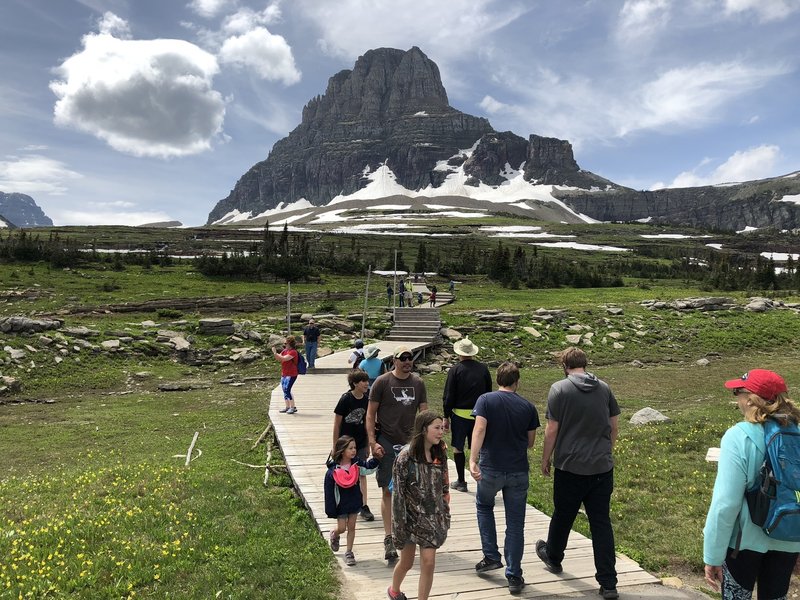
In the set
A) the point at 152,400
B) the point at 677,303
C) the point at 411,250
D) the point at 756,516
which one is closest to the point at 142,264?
the point at 152,400

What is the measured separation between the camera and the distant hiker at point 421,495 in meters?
5.14

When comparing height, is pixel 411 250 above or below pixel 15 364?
above

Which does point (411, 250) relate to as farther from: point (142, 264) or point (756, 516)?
point (756, 516)

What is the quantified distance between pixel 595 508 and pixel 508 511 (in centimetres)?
99

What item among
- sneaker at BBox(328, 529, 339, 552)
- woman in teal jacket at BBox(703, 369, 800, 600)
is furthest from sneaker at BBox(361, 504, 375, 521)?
woman in teal jacket at BBox(703, 369, 800, 600)

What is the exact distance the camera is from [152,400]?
19531 mm

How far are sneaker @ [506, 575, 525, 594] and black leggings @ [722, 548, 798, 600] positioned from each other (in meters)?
2.34

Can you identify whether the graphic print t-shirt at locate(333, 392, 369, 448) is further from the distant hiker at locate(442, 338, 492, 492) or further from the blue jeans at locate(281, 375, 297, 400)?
the blue jeans at locate(281, 375, 297, 400)

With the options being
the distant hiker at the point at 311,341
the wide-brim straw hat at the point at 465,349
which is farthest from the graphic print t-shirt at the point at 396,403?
the distant hiker at the point at 311,341

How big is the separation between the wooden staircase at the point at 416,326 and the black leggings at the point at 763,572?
81.9ft

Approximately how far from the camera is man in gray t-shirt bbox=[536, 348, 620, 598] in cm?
561

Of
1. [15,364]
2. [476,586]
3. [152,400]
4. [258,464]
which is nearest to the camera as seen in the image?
[476,586]

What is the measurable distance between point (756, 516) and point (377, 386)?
14.9 ft

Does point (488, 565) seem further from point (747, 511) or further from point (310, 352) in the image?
point (310, 352)
